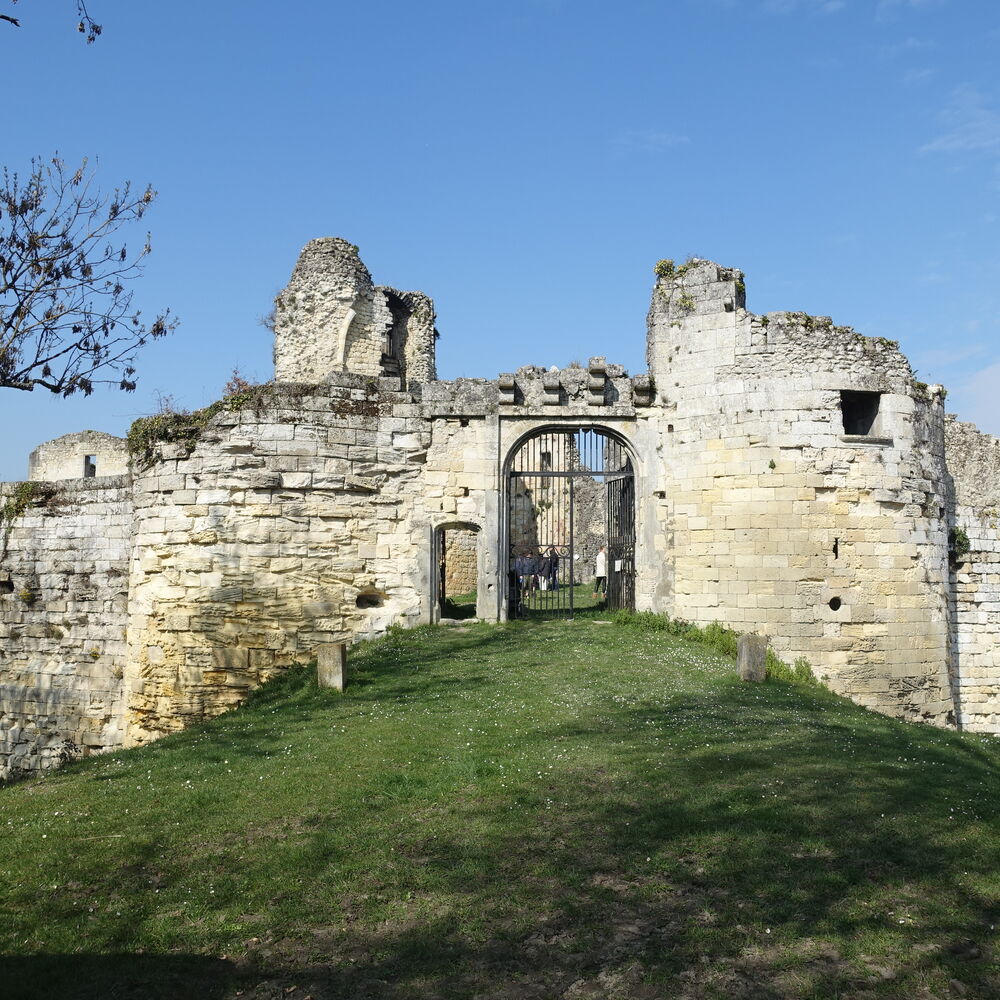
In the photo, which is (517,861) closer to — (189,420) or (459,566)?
(189,420)

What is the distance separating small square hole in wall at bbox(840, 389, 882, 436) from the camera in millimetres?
14594

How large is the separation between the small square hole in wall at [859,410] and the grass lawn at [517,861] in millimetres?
5883

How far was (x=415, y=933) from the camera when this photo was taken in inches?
211

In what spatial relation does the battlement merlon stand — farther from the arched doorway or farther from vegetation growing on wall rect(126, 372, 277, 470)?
vegetation growing on wall rect(126, 372, 277, 470)

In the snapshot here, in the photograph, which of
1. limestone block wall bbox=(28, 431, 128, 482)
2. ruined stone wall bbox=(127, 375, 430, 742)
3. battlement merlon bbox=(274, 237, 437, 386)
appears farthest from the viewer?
limestone block wall bbox=(28, 431, 128, 482)

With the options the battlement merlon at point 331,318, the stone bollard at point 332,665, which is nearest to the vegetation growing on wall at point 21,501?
the stone bollard at point 332,665

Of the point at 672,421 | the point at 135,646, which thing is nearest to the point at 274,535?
the point at 135,646

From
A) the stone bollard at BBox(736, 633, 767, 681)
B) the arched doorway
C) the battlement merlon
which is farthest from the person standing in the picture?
→ the battlement merlon

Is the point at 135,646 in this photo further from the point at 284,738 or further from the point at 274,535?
the point at 284,738

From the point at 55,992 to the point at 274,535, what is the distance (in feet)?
30.8

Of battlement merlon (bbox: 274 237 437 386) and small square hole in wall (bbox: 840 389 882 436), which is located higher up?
battlement merlon (bbox: 274 237 437 386)

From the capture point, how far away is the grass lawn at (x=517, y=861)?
16.3 feet

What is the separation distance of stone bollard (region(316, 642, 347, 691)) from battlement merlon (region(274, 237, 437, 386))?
10659 millimetres

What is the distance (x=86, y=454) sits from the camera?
84.1 feet
